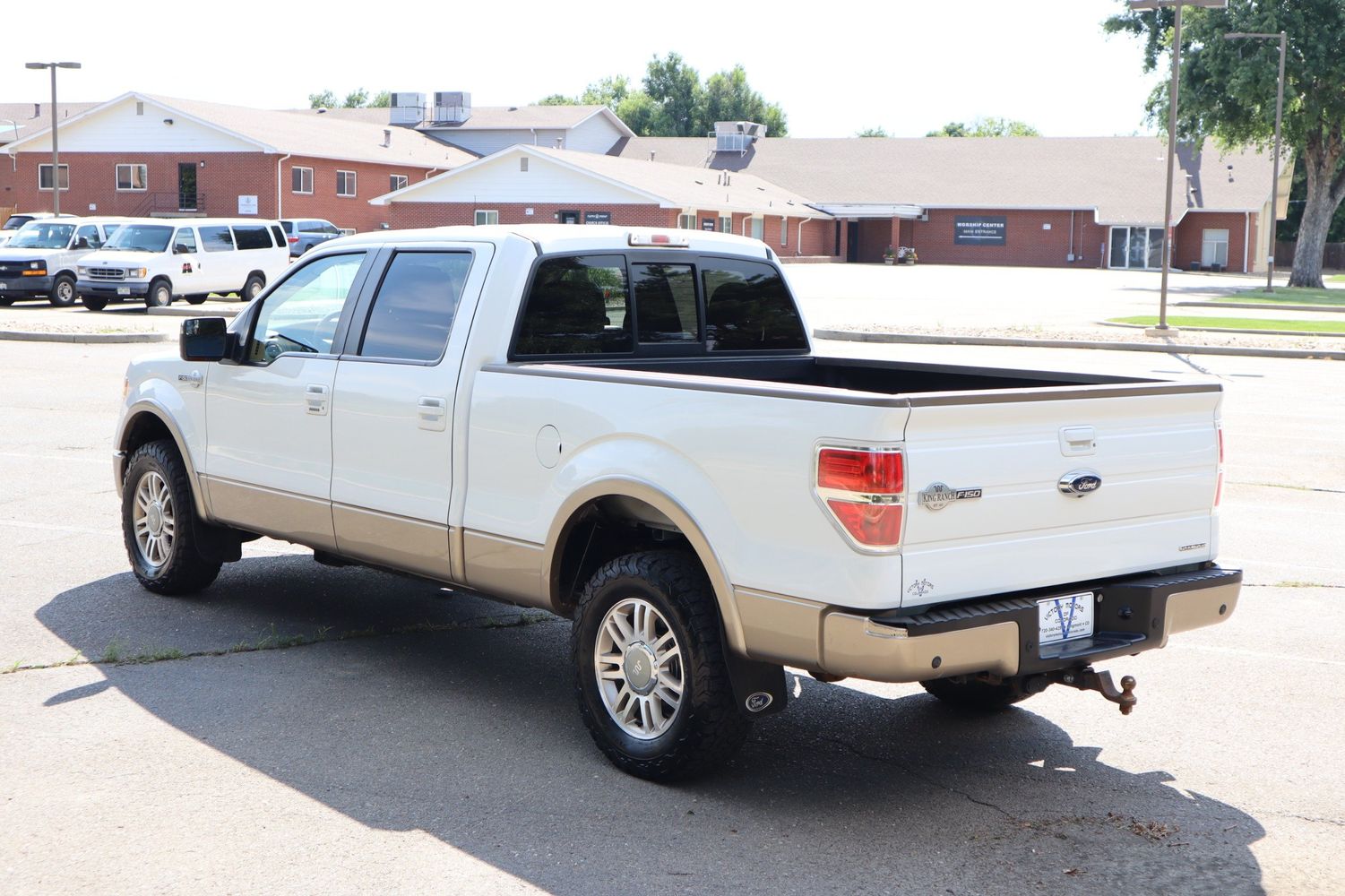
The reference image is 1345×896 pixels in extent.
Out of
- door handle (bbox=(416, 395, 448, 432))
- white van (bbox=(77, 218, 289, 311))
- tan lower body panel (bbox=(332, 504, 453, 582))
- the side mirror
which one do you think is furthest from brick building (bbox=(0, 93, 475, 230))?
door handle (bbox=(416, 395, 448, 432))

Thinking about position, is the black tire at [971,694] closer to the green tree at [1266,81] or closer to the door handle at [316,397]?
the door handle at [316,397]

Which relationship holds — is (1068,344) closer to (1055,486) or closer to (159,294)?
(159,294)

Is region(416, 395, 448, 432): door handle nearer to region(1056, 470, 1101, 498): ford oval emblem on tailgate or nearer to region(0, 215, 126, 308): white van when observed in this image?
region(1056, 470, 1101, 498): ford oval emblem on tailgate

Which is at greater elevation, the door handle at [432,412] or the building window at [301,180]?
the building window at [301,180]

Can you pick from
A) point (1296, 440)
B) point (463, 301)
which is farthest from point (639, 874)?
point (1296, 440)

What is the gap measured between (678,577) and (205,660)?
2.65 m

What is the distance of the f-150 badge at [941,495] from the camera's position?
14.7 feet

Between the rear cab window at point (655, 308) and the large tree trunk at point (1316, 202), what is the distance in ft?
159

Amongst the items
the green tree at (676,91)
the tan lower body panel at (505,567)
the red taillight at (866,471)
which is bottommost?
the tan lower body panel at (505,567)

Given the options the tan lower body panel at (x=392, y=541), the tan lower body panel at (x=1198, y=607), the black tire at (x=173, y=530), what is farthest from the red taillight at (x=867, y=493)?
the black tire at (x=173, y=530)

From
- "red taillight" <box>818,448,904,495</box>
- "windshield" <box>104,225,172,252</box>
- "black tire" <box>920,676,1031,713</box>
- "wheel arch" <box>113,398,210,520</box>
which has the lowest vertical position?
"black tire" <box>920,676,1031,713</box>

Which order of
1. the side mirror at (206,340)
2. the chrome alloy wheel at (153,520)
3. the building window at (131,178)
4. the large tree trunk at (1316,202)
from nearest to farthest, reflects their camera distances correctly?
the side mirror at (206,340) < the chrome alloy wheel at (153,520) < the large tree trunk at (1316,202) < the building window at (131,178)

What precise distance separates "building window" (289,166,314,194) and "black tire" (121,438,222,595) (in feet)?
177

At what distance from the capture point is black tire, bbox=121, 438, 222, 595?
7.50m
